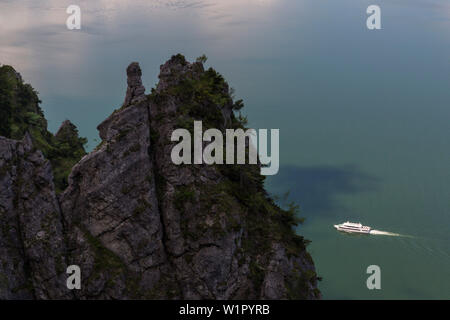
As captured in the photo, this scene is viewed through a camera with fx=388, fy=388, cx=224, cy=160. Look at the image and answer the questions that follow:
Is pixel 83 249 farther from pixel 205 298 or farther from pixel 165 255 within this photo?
pixel 205 298

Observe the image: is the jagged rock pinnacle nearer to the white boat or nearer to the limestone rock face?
the limestone rock face

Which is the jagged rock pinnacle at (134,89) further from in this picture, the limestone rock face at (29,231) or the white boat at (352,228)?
the white boat at (352,228)

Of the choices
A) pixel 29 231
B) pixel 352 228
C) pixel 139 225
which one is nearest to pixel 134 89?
pixel 139 225

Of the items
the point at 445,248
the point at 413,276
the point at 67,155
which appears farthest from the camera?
the point at 445,248

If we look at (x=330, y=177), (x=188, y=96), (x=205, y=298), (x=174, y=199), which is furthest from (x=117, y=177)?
(x=330, y=177)

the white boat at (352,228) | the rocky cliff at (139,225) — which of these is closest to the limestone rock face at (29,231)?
the rocky cliff at (139,225)

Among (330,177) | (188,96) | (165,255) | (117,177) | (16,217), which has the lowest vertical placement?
(165,255)
